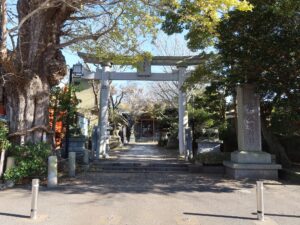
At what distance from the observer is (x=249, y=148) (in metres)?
13.9

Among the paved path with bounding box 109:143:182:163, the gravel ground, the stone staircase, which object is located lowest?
the gravel ground

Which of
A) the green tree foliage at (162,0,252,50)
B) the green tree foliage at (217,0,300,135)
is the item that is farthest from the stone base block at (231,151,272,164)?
the green tree foliage at (162,0,252,50)

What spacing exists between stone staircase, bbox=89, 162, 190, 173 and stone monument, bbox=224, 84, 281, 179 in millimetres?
2229

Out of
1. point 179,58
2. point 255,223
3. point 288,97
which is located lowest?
point 255,223

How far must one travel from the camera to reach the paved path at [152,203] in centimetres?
746

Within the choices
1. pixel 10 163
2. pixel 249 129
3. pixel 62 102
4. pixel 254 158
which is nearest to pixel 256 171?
pixel 254 158

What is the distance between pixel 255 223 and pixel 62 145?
13.6 meters

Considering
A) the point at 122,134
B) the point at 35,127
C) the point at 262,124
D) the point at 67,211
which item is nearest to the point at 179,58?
the point at 262,124

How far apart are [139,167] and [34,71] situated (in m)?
6.06

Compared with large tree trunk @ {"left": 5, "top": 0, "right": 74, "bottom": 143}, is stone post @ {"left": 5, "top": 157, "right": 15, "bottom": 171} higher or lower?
lower

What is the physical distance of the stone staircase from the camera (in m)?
15.5

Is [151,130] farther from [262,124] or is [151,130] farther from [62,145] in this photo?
[262,124]

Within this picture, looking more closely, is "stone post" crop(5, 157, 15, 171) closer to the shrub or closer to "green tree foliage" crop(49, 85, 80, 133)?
the shrub

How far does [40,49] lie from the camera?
1325 cm
